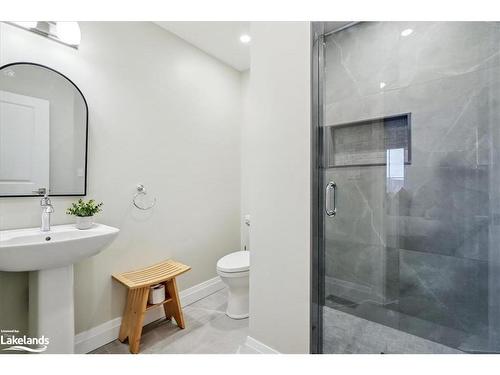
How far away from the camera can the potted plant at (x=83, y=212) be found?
4.86 feet

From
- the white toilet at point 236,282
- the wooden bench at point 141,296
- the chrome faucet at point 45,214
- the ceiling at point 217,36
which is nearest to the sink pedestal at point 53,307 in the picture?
the chrome faucet at point 45,214

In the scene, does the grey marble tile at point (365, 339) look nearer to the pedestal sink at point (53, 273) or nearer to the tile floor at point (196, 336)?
the tile floor at point (196, 336)

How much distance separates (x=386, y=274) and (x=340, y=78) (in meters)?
1.02

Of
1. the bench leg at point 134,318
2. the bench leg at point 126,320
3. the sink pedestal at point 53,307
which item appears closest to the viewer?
the sink pedestal at point 53,307

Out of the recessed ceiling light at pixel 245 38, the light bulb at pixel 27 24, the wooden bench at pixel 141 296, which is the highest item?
the recessed ceiling light at pixel 245 38

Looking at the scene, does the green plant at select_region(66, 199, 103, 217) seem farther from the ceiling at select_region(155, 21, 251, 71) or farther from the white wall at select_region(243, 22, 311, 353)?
the ceiling at select_region(155, 21, 251, 71)

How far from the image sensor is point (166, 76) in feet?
6.93

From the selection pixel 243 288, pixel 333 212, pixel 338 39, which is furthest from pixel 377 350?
pixel 338 39

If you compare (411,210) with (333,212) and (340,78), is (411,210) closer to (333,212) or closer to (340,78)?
(333,212)

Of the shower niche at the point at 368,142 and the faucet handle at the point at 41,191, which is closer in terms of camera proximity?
the shower niche at the point at 368,142

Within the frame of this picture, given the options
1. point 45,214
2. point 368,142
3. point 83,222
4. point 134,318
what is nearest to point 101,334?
point 134,318

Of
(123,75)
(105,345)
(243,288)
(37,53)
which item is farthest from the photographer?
(243,288)

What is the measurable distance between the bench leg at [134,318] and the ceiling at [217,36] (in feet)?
6.86
